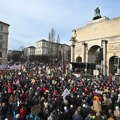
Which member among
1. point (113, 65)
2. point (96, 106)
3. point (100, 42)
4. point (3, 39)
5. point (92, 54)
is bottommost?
point (96, 106)

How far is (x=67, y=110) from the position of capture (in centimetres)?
1573

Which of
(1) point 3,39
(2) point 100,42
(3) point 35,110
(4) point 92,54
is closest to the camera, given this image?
(3) point 35,110

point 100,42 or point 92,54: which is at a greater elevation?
point 100,42

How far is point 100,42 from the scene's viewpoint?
1930 inches

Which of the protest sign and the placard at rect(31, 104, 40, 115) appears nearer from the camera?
the placard at rect(31, 104, 40, 115)

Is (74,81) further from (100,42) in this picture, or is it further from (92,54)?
(92,54)

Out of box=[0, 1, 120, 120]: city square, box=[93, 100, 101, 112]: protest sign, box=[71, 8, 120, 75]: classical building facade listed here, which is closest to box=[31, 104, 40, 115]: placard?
box=[0, 1, 120, 120]: city square

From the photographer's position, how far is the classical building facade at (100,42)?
4553 cm

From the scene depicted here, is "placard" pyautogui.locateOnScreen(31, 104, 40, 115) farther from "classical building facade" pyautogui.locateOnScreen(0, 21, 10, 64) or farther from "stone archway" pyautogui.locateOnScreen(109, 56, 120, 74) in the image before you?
"classical building facade" pyautogui.locateOnScreen(0, 21, 10, 64)

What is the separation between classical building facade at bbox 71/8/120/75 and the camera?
45531mm

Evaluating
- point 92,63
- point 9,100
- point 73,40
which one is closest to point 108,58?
point 92,63

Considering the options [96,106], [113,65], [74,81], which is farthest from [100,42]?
[96,106]

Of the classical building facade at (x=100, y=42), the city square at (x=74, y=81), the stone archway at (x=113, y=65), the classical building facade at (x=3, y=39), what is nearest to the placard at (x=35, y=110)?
the city square at (x=74, y=81)

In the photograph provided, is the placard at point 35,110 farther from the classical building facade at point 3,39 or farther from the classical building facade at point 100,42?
the classical building facade at point 3,39
